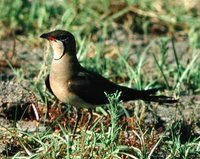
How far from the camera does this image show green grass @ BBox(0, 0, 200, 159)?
17.1 ft

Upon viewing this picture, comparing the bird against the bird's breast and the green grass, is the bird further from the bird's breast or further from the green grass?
the green grass

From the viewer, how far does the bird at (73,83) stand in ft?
18.4

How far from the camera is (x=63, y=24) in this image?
296 inches

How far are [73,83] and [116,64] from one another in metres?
1.66

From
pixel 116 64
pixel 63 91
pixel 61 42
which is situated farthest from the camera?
pixel 116 64

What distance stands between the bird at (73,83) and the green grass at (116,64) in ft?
0.58

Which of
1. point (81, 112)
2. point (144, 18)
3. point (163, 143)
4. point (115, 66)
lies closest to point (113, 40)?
point (144, 18)

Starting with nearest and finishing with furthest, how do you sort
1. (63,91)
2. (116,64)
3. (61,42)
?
(63,91)
(61,42)
(116,64)

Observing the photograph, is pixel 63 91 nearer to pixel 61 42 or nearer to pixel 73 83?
pixel 73 83

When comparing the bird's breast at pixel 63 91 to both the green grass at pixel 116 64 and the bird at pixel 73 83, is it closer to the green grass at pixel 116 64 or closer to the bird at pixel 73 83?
the bird at pixel 73 83

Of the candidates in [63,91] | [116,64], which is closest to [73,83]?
[63,91]

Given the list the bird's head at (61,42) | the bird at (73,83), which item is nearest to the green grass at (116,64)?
the bird at (73,83)

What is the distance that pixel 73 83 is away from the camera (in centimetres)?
560

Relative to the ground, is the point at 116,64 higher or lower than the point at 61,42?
lower
